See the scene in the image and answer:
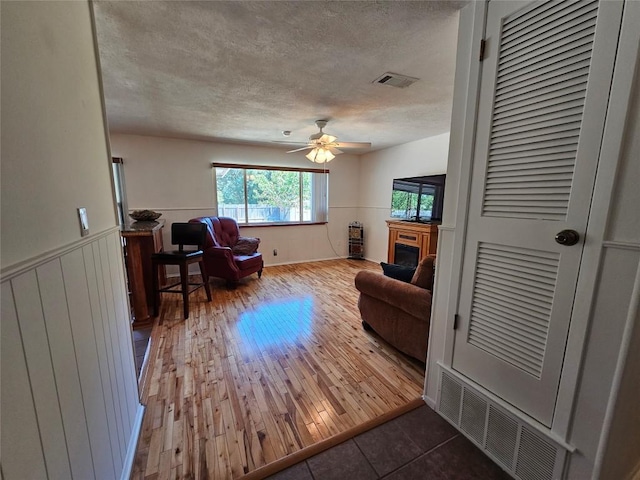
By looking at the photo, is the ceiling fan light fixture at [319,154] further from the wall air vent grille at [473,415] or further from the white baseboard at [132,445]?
the white baseboard at [132,445]

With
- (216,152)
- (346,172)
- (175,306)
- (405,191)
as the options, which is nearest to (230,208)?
(216,152)

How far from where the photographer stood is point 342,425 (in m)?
1.53

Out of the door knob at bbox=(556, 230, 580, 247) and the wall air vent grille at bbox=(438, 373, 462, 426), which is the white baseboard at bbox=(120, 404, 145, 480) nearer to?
the wall air vent grille at bbox=(438, 373, 462, 426)

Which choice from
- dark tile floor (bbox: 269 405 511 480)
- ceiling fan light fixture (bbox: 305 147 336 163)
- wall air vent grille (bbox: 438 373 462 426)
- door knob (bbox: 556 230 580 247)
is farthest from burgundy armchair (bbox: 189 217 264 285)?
door knob (bbox: 556 230 580 247)

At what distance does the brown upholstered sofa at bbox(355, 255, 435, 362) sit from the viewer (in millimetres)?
1930

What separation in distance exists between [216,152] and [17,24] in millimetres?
4060

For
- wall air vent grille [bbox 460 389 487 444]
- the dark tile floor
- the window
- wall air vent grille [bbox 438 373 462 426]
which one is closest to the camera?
the dark tile floor

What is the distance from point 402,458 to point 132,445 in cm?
132

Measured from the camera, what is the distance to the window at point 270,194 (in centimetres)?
471

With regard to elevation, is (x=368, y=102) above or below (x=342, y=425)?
above

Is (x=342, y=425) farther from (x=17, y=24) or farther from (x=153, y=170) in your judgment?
(x=153, y=170)

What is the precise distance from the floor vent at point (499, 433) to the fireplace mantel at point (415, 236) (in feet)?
8.30

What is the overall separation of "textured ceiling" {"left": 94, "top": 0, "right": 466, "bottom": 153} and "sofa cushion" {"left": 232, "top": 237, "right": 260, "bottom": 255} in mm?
1766

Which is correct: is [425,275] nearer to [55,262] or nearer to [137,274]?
[55,262]
